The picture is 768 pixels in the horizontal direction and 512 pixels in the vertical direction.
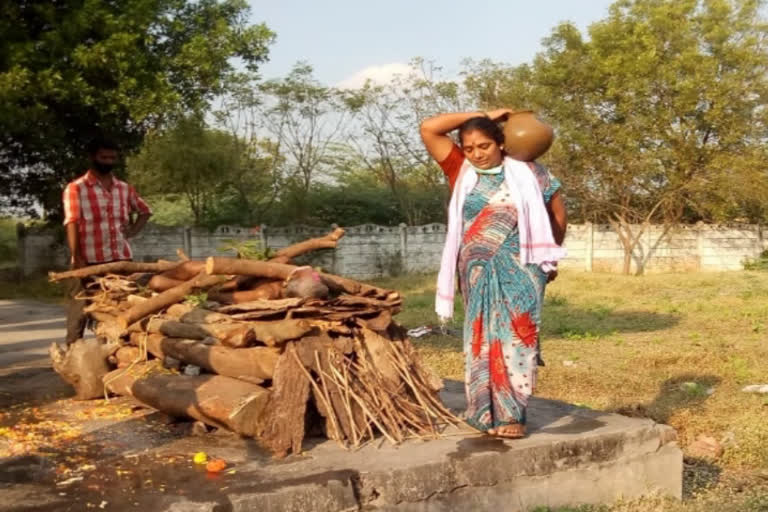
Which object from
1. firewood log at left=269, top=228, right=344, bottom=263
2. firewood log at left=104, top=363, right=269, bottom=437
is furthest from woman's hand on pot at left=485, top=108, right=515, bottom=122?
firewood log at left=104, top=363, right=269, bottom=437

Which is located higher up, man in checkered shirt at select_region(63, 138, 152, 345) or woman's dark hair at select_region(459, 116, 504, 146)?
woman's dark hair at select_region(459, 116, 504, 146)

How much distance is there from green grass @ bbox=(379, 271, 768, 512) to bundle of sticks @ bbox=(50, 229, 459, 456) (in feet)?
3.71

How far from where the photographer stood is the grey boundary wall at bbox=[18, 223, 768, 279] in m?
19.9

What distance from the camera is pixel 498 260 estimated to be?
175 inches

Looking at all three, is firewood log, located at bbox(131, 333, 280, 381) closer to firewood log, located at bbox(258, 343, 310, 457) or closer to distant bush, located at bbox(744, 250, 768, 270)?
firewood log, located at bbox(258, 343, 310, 457)

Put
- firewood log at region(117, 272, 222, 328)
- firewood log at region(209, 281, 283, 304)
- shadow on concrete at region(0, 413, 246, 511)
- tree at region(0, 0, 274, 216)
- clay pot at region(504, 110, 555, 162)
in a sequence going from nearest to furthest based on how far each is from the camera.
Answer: shadow on concrete at region(0, 413, 246, 511), clay pot at region(504, 110, 555, 162), firewood log at region(209, 281, 283, 304), firewood log at region(117, 272, 222, 328), tree at region(0, 0, 274, 216)

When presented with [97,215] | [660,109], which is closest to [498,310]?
[97,215]

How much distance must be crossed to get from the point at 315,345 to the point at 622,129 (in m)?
20.6

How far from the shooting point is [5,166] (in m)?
16.4

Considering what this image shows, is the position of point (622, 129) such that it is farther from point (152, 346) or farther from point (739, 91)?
point (152, 346)

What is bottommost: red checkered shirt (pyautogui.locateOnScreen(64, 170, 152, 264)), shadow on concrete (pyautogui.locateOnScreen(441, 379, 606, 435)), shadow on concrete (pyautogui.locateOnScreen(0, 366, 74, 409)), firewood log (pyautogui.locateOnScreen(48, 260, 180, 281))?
shadow on concrete (pyautogui.locateOnScreen(441, 379, 606, 435))

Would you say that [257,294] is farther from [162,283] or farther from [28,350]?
[28,350]

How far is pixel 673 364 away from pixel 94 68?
9.75 m

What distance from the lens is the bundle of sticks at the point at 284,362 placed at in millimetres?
4266
